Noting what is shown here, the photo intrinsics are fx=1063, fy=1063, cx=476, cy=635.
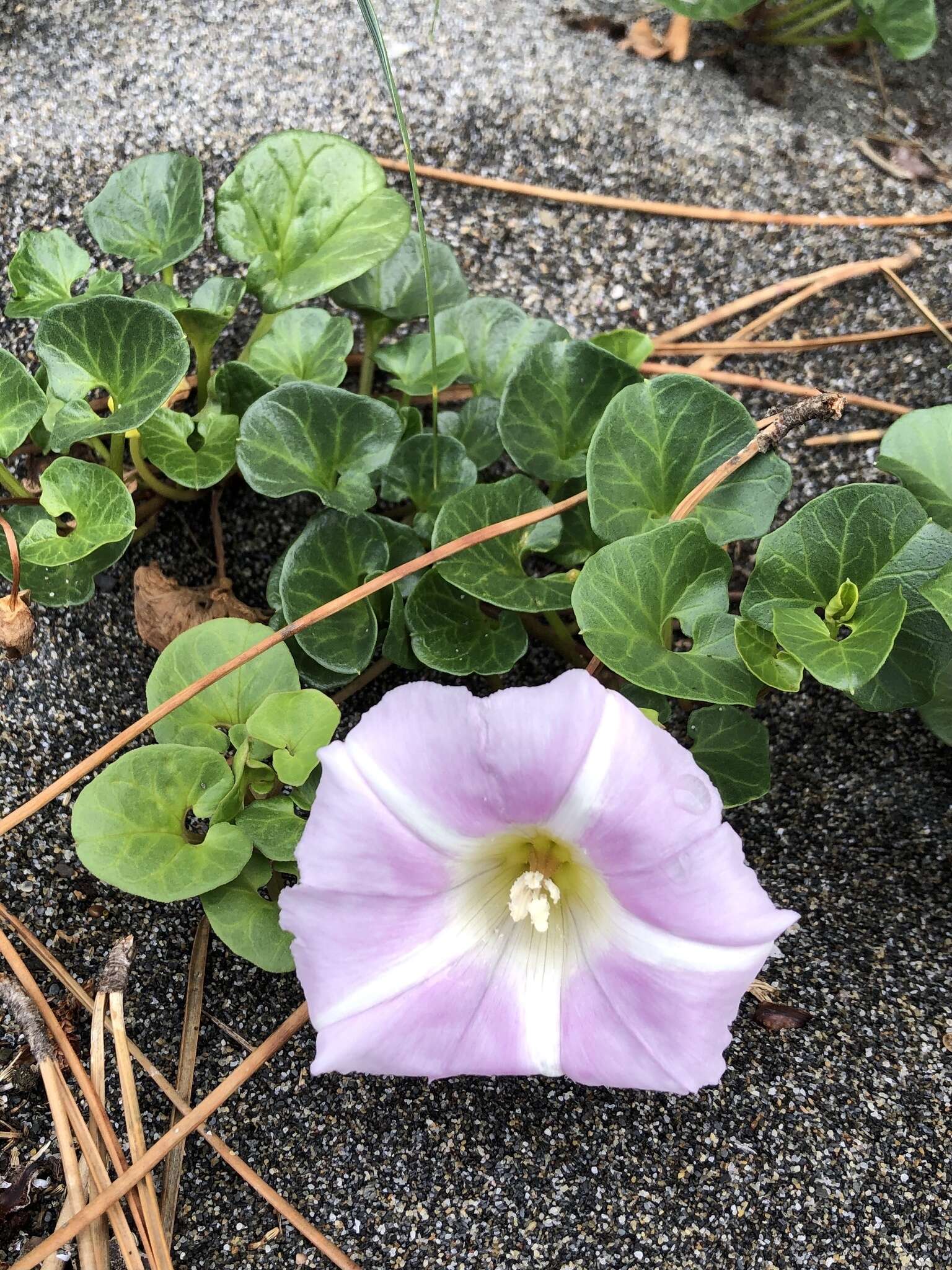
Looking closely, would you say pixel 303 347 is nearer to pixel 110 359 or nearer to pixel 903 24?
pixel 110 359

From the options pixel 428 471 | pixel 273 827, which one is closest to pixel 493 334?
pixel 428 471

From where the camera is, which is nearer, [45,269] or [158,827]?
[158,827]

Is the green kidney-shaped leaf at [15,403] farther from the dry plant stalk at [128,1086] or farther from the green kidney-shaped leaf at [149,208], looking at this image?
the dry plant stalk at [128,1086]

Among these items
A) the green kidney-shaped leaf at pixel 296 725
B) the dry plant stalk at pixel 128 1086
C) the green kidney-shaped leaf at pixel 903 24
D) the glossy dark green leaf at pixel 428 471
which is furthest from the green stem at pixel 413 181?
the green kidney-shaped leaf at pixel 903 24

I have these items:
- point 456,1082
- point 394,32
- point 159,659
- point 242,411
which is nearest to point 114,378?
point 242,411

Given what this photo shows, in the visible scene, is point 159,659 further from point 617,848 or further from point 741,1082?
point 741,1082

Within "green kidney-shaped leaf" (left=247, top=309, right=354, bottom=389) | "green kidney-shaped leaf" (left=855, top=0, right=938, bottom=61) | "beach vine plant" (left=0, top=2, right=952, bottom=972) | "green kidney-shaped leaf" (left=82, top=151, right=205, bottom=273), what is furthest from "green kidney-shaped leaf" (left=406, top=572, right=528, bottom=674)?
"green kidney-shaped leaf" (left=855, top=0, right=938, bottom=61)
